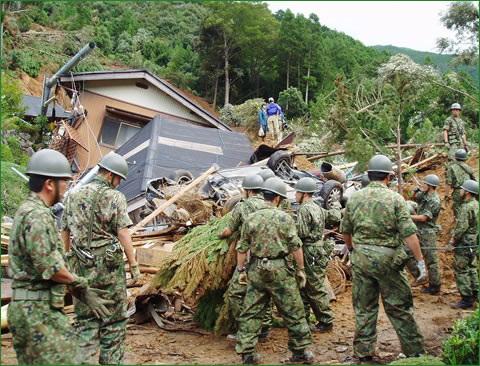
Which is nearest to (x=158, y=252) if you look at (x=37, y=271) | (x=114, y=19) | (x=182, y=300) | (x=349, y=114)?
(x=182, y=300)

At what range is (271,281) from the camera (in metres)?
5.43

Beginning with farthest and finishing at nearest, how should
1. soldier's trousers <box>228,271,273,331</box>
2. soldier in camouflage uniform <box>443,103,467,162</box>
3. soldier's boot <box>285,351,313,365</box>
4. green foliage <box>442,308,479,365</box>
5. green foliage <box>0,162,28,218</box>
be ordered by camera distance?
soldier in camouflage uniform <box>443,103,467,162</box>, green foliage <box>0,162,28,218</box>, soldier's trousers <box>228,271,273,331</box>, soldier's boot <box>285,351,313,365</box>, green foliage <box>442,308,479,365</box>

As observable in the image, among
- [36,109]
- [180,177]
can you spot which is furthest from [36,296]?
[36,109]

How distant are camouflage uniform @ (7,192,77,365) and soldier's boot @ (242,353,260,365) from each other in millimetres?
2370

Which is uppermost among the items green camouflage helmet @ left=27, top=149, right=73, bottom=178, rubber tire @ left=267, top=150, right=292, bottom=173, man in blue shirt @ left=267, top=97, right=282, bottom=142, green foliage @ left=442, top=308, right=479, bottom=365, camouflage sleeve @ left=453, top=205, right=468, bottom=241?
man in blue shirt @ left=267, top=97, right=282, bottom=142

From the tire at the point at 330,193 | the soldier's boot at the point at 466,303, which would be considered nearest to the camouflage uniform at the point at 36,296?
the soldier's boot at the point at 466,303

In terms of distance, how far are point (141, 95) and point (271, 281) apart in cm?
1387

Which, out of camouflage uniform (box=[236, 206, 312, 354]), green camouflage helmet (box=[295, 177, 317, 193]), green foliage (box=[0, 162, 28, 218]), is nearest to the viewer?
camouflage uniform (box=[236, 206, 312, 354])

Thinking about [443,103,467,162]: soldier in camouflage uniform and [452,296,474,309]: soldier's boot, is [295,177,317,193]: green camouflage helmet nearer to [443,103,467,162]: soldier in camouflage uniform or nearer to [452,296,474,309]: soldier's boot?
[452,296,474,309]: soldier's boot

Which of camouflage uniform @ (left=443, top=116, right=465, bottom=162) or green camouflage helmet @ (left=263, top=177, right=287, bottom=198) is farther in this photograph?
camouflage uniform @ (left=443, top=116, right=465, bottom=162)

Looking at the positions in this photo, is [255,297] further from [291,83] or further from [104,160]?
[291,83]

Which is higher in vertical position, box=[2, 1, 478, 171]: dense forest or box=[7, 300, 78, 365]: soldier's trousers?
box=[2, 1, 478, 171]: dense forest

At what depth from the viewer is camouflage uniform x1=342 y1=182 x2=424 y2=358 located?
5203 mm

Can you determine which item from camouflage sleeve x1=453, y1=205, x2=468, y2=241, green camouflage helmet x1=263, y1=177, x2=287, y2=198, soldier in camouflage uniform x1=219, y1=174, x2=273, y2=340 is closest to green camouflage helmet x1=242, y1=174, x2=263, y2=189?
soldier in camouflage uniform x1=219, y1=174, x2=273, y2=340
